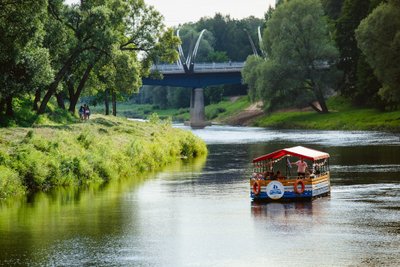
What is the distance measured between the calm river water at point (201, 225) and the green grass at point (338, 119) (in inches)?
2177

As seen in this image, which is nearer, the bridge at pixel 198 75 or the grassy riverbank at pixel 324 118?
the grassy riverbank at pixel 324 118

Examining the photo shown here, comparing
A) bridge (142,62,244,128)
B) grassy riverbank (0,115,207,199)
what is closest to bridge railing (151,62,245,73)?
bridge (142,62,244,128)

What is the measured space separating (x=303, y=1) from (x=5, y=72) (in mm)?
72982

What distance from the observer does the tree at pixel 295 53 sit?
428ft

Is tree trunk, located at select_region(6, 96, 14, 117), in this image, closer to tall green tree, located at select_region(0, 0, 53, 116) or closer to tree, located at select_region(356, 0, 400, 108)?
tall green tree, located at select_region(0, 0, 53, 116)

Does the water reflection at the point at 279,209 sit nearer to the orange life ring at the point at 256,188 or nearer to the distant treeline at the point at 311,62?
the orange life ring at the point at 256,188

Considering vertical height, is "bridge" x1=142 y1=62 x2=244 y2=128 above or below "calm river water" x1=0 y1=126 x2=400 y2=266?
above

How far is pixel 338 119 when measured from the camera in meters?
129

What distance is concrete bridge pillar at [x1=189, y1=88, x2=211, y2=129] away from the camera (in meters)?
170

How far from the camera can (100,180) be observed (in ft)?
191

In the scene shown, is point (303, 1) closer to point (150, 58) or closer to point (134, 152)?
point (150, 58)

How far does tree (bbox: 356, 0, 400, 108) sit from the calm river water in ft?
146

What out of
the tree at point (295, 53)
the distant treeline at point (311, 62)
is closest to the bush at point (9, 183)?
the distant treeline at point (311, 62)

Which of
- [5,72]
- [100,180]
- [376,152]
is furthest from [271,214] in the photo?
[376,152]
